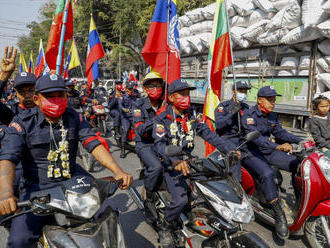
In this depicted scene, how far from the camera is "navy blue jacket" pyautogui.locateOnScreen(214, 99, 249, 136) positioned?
12.9 ft

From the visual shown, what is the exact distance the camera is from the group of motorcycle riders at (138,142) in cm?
210

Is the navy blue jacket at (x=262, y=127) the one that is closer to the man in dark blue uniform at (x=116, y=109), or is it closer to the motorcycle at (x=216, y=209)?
the motorcycle at (x=216, y=209)

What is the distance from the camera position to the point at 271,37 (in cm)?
784

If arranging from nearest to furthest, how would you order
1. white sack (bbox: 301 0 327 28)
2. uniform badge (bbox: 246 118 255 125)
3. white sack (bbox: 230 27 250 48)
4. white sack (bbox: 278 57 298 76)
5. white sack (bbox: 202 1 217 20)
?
1. uniform badge (bbox: 246 118 255 125)
2. white sack (bbox: 301 0 327 28)
3. white sack (bbox: 278 57 298 76)
4. white sack (bbox: 230 27 250 48)
5. white sack (bbox: 202 1 217 20)

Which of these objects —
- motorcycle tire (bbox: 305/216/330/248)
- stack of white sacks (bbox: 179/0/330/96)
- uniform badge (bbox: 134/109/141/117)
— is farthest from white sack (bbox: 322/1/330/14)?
motorcycle tire (bbox: 305/216/330/248)

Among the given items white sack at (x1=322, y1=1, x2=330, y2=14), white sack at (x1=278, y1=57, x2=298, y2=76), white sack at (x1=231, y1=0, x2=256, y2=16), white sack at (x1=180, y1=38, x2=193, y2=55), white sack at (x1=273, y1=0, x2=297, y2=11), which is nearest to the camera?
white sack at (x1=322, y1=1, x2=330, y2=14)

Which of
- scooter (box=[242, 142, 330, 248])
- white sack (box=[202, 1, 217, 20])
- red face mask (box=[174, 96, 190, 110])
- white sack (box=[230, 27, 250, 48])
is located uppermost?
white sack (box=[202, 1, 217, 20])

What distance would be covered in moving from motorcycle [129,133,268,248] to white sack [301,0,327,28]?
5.51m

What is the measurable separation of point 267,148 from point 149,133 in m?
1.60

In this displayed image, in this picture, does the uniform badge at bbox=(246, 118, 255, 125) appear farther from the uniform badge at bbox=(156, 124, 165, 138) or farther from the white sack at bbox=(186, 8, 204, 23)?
the white sack at bbox=(186, 8, 204, 23)

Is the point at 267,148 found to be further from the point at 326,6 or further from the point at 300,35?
the point at 300,35

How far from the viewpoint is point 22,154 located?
218 centimetres

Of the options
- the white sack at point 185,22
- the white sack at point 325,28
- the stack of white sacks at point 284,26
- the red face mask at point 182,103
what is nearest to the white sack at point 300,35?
the stack of white sacks at point 284,26

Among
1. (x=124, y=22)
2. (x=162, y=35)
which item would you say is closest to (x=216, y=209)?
(x=162, y=35)
